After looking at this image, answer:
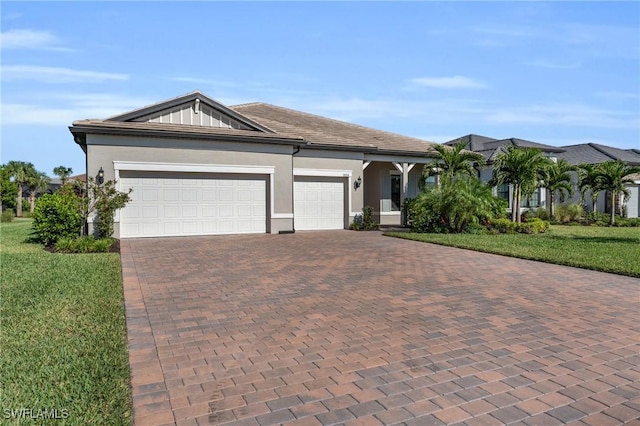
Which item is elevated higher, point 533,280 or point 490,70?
point 490,70

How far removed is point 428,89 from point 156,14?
32.8 ft

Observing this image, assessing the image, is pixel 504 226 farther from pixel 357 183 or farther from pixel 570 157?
pixel 570 157

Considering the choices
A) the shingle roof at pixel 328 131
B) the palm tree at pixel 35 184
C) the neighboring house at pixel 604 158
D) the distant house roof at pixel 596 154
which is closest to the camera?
the shingle roof at pixel 328 131

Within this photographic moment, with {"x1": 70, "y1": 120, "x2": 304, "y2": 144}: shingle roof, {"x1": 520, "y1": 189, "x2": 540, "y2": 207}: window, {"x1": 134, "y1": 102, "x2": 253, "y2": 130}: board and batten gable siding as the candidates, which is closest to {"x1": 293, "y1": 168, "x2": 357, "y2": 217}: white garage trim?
{"x1": 70, "y1": 120, "x2": 304, "y2": 144}: shingle roof

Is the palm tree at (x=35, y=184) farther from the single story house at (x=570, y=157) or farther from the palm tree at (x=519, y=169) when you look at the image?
the palm tree at (x=519, y=169)

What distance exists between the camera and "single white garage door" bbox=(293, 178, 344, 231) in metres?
17.6

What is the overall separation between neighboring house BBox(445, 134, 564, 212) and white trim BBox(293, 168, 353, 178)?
29.3 feet

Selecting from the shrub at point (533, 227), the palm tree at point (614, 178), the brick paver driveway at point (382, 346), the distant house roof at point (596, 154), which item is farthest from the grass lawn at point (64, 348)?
the distant house roof at point (596, 154)

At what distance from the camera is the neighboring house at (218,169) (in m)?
13.8

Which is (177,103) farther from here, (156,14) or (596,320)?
(596,320)

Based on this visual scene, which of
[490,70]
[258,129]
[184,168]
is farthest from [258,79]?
[490,70]

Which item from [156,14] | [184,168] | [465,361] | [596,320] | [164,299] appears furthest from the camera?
[184,168]

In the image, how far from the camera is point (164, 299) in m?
6.12

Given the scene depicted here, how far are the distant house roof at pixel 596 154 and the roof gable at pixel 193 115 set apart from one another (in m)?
25.9
